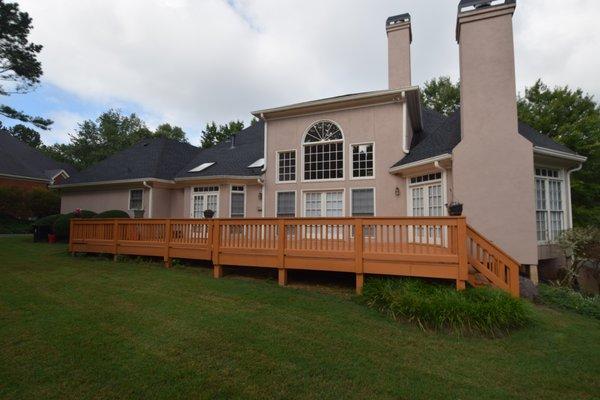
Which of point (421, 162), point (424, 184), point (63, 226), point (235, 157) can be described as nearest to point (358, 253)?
point (421, 162)

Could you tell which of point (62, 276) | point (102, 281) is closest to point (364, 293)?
point (102, 281)

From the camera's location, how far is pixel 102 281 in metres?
6.47

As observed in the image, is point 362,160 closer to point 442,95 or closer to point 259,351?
point 259,351

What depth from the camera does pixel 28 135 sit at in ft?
134

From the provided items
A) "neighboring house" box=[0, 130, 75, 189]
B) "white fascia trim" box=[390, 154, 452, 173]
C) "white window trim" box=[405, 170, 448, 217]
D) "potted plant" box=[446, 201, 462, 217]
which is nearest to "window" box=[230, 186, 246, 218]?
"white fascia trim" box=[390, 154, 452, 173]

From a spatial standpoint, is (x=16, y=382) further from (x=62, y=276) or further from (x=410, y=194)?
(x=410, y=194)

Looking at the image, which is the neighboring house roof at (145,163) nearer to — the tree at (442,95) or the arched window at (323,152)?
the arched window at (323,152)

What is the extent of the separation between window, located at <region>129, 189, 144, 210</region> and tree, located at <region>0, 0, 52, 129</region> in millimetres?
6118

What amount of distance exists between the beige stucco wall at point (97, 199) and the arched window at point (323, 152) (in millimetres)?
7843

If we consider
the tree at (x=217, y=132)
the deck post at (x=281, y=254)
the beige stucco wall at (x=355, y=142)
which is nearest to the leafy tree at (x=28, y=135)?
the tree at (x=217, y=132)

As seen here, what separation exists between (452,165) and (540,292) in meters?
3.23

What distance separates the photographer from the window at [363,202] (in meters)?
9.86

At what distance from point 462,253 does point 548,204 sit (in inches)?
191

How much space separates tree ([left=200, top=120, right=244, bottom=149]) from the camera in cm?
2816
